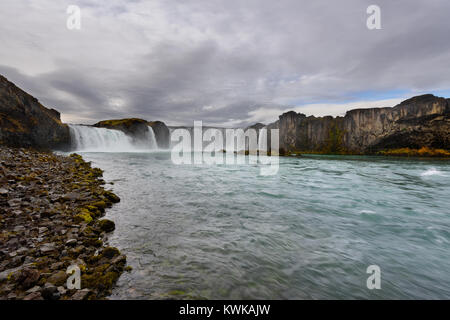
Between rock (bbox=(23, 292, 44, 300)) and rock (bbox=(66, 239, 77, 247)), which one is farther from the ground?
rock (bbox=(66, 239, 77, 247))

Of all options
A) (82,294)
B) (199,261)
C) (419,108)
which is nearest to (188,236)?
(199,261)

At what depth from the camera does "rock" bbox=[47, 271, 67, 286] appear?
134 inches

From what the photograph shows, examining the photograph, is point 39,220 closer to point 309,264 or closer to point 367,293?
point 309,264

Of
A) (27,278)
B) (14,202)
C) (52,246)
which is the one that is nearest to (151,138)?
(14,202)

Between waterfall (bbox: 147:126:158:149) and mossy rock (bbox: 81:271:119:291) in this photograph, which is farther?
waterfall (bbox: 147:126:158:149)

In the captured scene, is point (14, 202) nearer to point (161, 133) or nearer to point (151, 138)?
point (151, 138)

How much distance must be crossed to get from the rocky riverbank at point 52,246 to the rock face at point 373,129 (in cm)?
9300

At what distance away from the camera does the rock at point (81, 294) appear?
10.2ft

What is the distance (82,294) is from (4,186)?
28.2 ft

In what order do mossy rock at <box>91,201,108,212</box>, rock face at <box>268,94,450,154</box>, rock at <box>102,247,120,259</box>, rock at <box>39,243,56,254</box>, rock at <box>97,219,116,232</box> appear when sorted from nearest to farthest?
rock at <box>39,243,56,254</box> < rock at <box>102,247,120,259</box> < rock at <box>97,219,116,232</box> < mossy rock at <box>91,201,108,212</box> < rock face at <box>268,94,450,154</box>

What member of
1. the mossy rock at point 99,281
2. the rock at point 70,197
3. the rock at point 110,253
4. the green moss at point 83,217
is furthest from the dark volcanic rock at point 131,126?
the mossy rock at point 99,281

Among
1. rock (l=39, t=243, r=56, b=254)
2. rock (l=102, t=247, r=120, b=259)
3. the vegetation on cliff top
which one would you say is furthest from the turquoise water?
the vegetation on cliff top

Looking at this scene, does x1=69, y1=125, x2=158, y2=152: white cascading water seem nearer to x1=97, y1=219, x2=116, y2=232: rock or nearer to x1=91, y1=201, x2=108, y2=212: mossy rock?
x1=91, y1=201, x2=108, y2=212: mossy rock
